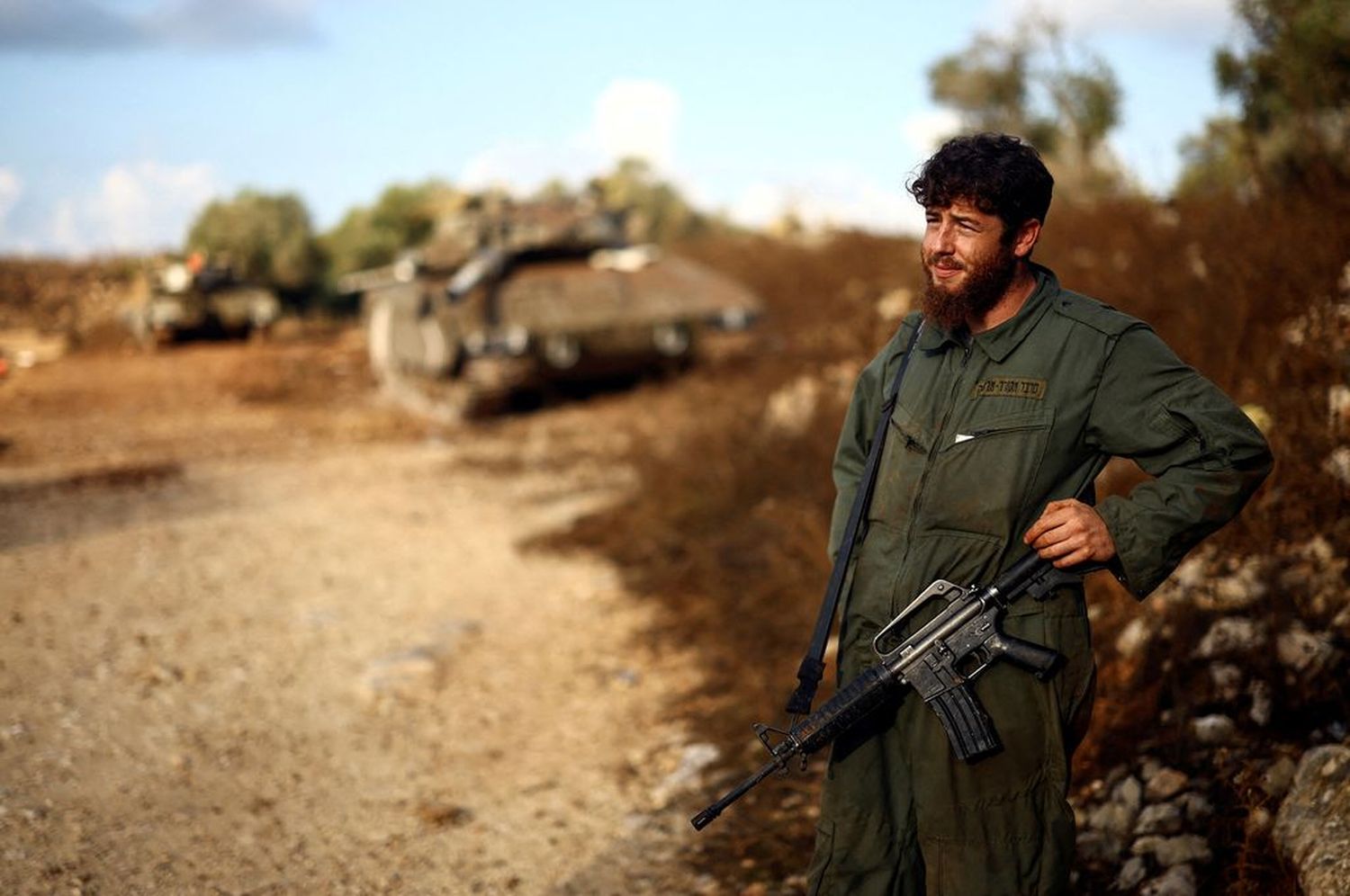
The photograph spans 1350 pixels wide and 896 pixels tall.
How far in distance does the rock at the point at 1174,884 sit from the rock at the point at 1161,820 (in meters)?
0.18

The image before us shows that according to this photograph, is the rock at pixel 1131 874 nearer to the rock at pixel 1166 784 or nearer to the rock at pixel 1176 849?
the rock at pixel 1176 849

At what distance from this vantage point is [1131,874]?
3.04 m

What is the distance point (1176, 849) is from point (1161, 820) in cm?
15

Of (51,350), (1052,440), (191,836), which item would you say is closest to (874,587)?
(1052,440)

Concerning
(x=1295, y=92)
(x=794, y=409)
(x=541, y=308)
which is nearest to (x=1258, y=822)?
(x=1295, y=92)

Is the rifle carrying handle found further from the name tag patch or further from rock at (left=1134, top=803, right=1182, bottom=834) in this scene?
rock at (left=1134, top=803, right=1182, bottom=834)

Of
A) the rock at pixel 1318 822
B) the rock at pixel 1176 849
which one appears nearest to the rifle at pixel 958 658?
the rock at pixel 1318 822

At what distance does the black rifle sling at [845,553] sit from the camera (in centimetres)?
233

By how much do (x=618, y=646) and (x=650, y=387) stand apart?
23.1ft

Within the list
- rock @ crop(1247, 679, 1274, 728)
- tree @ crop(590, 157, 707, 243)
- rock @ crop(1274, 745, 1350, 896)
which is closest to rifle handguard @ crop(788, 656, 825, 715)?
rock @ crop(1274, 745, 1350, 896)

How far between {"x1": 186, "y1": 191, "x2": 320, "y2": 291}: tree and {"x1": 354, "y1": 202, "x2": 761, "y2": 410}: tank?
25.3ft

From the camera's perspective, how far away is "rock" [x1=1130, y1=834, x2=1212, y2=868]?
3.00 metres

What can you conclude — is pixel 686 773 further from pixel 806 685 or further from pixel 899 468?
pixel 899 468

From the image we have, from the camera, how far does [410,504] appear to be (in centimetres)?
867
